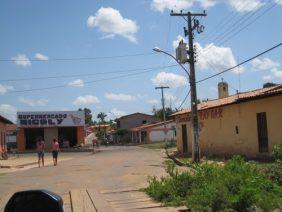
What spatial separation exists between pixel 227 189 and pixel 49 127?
56917 mm

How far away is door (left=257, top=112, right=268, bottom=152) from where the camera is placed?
27031 millimetres

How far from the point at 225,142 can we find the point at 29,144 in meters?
40.2

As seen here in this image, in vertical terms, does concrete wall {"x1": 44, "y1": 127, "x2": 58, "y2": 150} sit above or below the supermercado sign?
below

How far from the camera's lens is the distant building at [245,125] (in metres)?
25.8

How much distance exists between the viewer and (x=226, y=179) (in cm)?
1120

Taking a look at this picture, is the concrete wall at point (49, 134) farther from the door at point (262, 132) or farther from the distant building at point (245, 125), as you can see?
the door at point (262, 132)

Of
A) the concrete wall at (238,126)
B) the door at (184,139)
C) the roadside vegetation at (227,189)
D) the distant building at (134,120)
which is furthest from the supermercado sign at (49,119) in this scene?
the roadside vegetation at (227,189)

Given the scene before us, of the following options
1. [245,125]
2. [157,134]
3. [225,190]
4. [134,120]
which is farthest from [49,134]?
[225,190]

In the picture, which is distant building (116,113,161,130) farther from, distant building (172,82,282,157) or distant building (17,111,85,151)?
distant building (172,82,282,157)

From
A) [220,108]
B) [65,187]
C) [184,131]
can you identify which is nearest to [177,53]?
[220,108]

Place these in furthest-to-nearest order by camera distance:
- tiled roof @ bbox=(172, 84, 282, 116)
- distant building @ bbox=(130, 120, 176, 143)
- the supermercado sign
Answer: distant building @ bbox=(130, 120, 176, 143), the supermercado sign, tiled roof @ bbox=(172, 84, 282, 116)

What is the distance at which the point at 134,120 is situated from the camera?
363ft

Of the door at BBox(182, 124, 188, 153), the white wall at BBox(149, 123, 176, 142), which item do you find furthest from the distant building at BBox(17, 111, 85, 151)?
the door at BBox(182, 124, 188, 153)

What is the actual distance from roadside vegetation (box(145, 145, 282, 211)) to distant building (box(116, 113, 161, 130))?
95.1m
